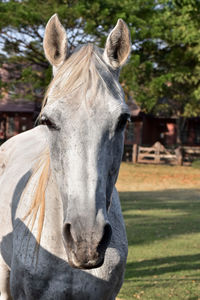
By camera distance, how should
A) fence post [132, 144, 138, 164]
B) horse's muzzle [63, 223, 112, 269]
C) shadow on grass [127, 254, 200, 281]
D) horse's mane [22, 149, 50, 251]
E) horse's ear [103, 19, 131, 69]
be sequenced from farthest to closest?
1. fence post [132, 144, 138, 164]
2. shadow on grass [127, 254, 200, 281]
3. horse's mane [22, 149, 50, 251]
4. horse's ear [103, 19, 131, 69]
5. horse's muzzle [63, 223, 112, 269]

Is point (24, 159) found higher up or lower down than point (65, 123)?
lower down

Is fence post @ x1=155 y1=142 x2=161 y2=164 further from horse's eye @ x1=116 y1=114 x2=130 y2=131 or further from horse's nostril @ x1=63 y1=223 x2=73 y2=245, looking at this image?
horse's nostril @ x1=63 y1=223 x2=73 y2=245

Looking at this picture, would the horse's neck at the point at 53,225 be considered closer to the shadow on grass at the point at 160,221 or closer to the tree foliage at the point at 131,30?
the shadow on grass at the point at 160,221

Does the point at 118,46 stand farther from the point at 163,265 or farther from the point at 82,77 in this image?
the point at 163,265

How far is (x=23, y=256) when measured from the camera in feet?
8.85

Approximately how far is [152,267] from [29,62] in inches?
745

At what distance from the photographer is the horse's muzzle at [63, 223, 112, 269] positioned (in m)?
1.97

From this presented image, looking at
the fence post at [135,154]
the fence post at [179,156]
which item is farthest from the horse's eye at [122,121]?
the fence post at [179,156]

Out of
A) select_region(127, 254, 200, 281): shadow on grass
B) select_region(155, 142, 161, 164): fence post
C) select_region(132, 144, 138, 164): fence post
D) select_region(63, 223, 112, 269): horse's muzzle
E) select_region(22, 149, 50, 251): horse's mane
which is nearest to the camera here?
select_region(63, 223, 112, 269): horse's muzzle

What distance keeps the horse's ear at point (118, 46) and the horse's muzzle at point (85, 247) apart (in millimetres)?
1124

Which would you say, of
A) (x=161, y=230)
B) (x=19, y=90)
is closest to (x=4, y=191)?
(x=161, y=230)

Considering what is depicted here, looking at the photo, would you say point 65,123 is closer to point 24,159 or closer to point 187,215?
point 24,159

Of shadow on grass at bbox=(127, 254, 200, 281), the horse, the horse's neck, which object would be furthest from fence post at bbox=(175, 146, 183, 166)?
the horse's neck

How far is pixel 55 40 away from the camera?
2.52m
